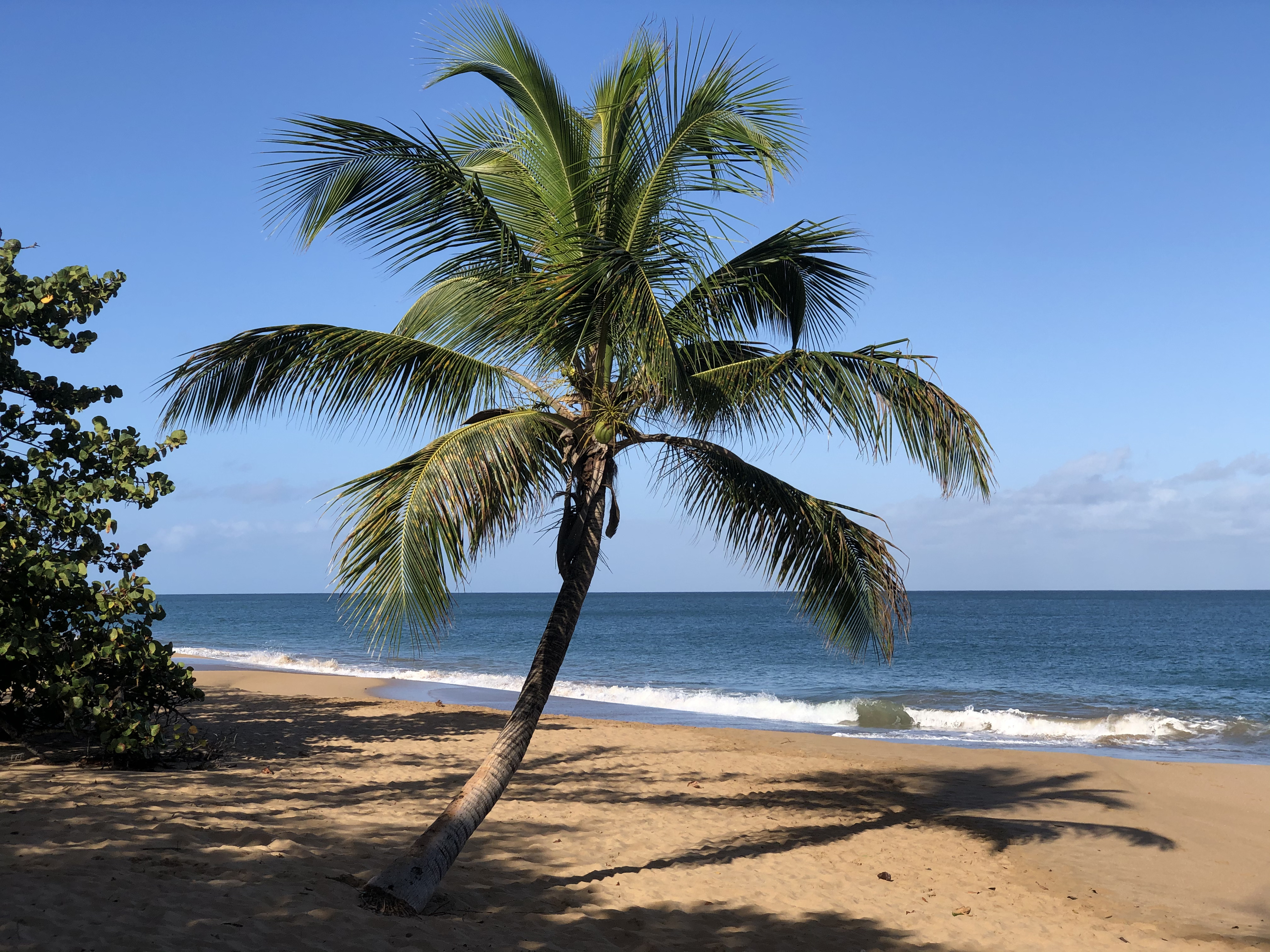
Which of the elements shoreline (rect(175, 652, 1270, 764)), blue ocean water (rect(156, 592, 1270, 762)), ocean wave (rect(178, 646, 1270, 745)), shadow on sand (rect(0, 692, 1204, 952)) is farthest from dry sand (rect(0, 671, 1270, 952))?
ocean wave (rect(178, 646, 1270, 745))

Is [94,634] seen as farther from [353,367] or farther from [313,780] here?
[353,367]

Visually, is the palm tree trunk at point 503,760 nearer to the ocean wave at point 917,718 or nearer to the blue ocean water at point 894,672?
the blue ocean water at point 894,672

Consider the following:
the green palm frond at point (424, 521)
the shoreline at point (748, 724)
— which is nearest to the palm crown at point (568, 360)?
the green palm frond at point (424, 521)

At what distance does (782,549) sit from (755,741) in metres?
8.41

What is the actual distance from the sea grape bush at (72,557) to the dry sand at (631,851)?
24.6 inches

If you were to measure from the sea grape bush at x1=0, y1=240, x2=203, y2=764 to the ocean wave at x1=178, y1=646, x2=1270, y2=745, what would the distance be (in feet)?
40.2

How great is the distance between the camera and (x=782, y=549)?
243 inches

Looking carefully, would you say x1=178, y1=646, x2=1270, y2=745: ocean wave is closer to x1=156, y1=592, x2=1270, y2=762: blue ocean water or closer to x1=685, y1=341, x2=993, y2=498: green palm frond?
x1=156, y1=592, x2=1270, y2=762: blue ocean water

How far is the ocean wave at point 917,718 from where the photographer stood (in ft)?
55.8

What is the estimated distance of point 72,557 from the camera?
7.36 meters

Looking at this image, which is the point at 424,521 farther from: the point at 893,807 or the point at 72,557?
the point at 893,807

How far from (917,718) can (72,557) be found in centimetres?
1650

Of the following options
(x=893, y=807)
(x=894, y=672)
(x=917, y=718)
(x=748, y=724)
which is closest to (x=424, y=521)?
(x=893, y=807)

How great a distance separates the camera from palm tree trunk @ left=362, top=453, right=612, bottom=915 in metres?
4.71
